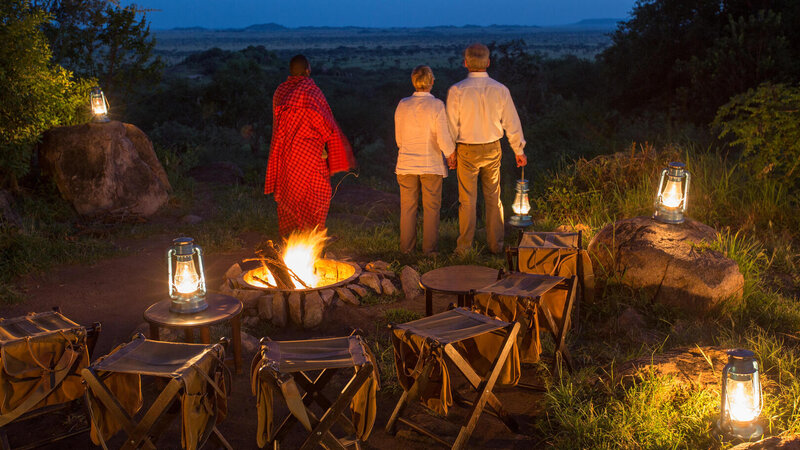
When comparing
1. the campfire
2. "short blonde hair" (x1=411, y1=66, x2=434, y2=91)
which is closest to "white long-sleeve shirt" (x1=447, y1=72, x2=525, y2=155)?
"short blonde hair" (x1=411, y1=66, x2=434, y2=91)

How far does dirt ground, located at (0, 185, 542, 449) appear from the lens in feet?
12.7

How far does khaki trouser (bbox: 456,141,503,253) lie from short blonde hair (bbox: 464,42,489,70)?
29.7 inches

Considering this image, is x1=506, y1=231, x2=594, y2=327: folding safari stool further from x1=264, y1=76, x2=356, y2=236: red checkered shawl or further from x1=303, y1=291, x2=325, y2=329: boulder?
x1=264, y1=76, x2=356, y2=236: red checkered shawl

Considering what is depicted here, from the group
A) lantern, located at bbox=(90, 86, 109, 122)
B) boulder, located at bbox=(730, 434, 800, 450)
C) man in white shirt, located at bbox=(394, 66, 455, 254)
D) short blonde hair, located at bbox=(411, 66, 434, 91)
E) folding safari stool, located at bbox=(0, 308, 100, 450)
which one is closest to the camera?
boulder, located at bbox=(730, 434, 800, 450)

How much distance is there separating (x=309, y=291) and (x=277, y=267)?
32 cm

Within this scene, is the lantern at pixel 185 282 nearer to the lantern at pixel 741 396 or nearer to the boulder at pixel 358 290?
the boulder at pixel 358 290

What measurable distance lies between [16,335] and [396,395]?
2.21m

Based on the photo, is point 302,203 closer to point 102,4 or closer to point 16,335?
point 16,335

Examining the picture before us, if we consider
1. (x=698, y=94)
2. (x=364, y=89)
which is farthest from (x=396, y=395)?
(x=364, y=89)

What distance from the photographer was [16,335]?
364 cm

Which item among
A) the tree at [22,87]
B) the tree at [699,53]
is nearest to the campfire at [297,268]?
the tree at [22,87]

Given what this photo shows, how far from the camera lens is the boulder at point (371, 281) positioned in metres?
5.99

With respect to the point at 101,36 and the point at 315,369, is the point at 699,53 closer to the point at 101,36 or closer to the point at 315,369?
the point at 101,36

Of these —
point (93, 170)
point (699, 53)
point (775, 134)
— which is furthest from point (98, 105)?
point (699, 53)
